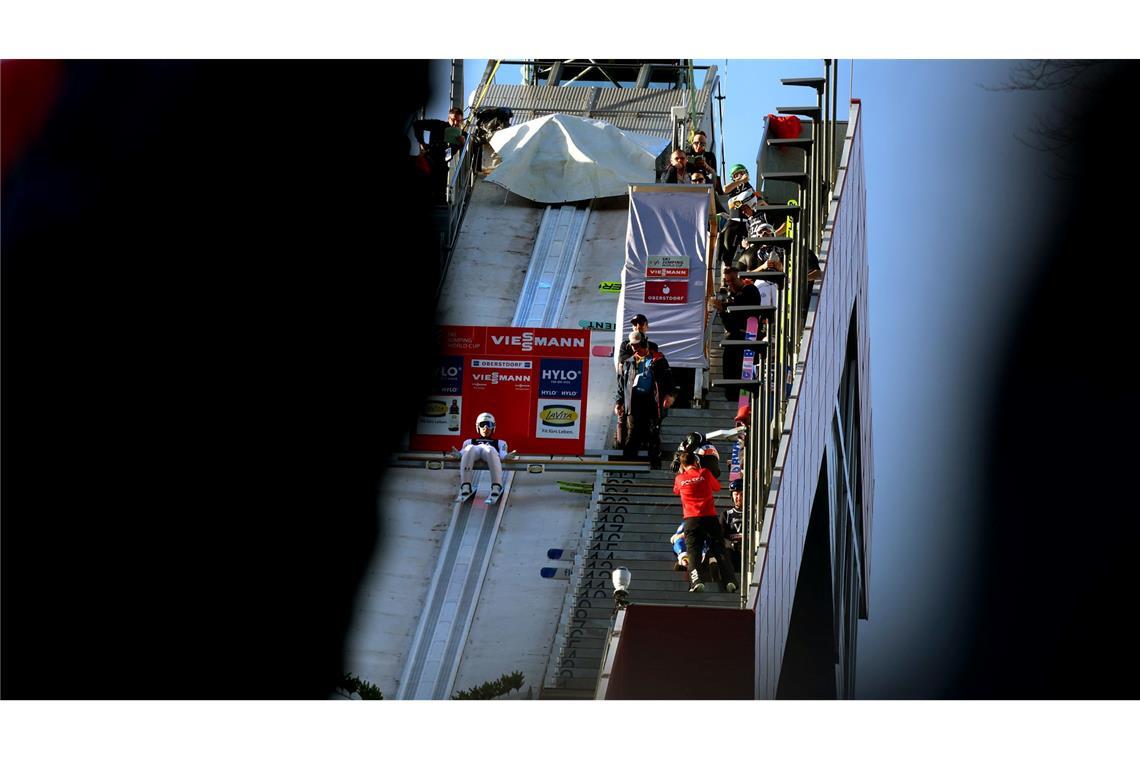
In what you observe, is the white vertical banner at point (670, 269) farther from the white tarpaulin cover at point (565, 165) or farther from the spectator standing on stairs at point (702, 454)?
the white tarpaulin cover at point (565, 165)

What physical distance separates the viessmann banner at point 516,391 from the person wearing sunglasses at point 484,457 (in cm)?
56

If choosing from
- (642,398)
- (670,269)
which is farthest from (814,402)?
(670,269)

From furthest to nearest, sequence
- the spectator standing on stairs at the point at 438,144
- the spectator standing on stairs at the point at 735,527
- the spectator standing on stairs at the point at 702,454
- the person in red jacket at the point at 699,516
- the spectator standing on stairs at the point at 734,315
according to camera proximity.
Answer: the spectator standing on stairs at the point at 438,144 < the spectator standing on stairs at the point at 734,315 < the spectator standing on stairs at the point at 702,454 < the spectator standing on stairs at the point at 735,527 < the person in red jacket at the point at 699,516

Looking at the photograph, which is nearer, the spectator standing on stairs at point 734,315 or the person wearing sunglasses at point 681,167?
the spectator standing on stairs at point 734,315

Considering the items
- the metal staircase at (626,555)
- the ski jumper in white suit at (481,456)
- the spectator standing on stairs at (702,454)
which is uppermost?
the spectator standing on stairs at (702,454)

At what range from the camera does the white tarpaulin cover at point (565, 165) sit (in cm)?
2009

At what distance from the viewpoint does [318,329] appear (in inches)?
457

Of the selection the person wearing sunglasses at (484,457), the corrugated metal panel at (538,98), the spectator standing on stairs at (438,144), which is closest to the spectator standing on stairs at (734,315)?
the person wearing sunglasses at (484,457)

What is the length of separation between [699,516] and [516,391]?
338cm

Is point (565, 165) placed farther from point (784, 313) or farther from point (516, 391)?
point (784, 313)

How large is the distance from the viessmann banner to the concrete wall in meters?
2.10

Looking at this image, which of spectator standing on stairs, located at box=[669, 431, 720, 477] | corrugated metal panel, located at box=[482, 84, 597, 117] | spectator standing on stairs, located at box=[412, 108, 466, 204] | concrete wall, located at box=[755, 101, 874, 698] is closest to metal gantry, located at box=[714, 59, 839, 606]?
concrete wall, located at box=[755, 101, 874, 698]

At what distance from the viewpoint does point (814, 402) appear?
1228cm

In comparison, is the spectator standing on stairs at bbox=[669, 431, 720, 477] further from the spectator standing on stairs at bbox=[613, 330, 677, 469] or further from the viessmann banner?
the viessmann banner
